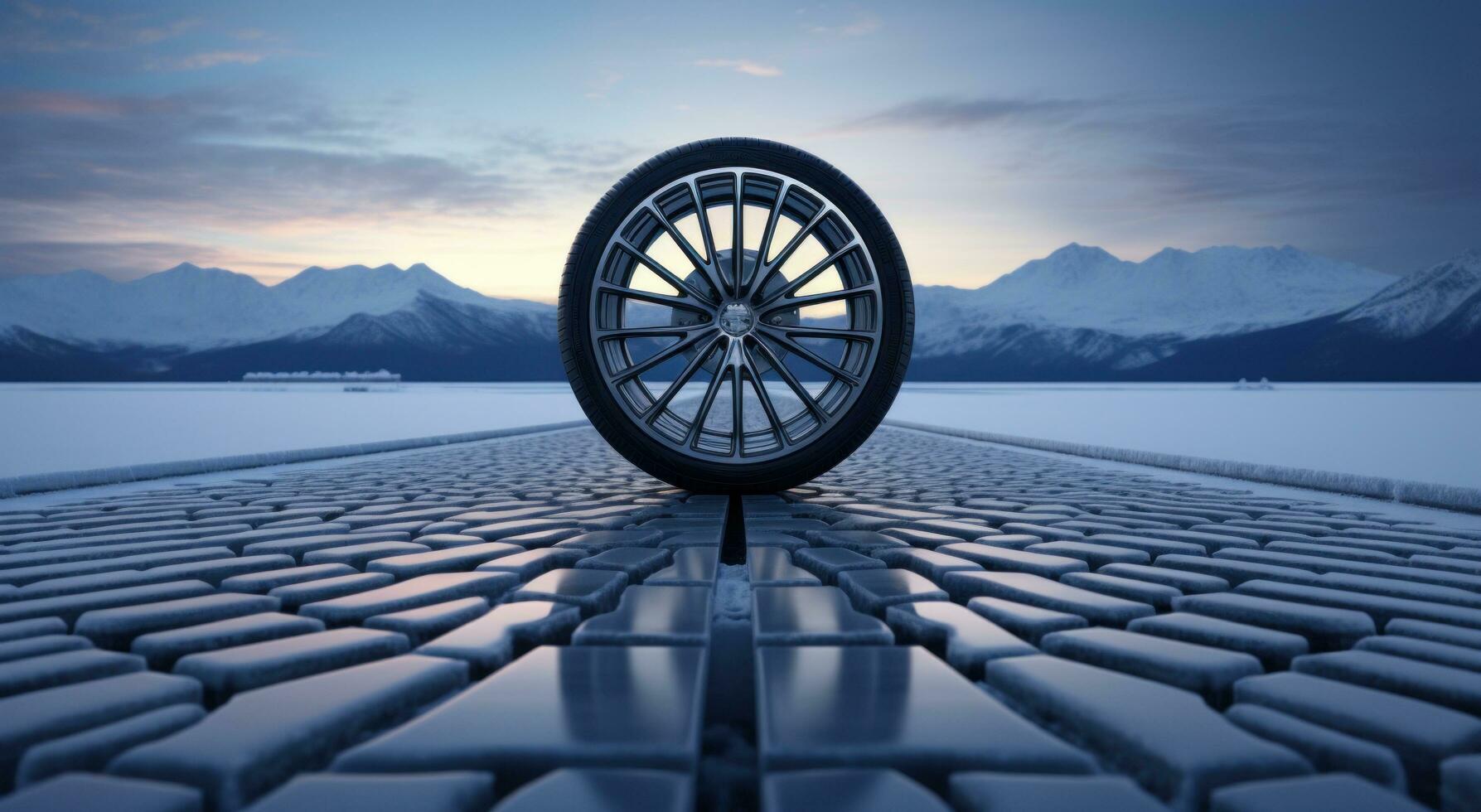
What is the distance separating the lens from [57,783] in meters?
1.09

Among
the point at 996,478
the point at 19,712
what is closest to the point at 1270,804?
the point at 19,712

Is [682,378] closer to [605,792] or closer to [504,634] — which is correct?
[504,634]

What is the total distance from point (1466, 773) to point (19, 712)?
217cm

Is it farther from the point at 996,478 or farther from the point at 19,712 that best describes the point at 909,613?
the point at 996,478

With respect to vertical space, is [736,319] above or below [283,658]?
above

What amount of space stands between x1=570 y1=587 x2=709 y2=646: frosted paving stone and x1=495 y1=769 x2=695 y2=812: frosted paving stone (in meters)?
0.55

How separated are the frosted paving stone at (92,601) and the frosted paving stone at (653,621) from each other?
1.08 meters

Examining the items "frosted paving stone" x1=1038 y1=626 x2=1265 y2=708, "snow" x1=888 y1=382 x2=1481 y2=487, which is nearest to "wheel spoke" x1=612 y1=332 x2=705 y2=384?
"frosted paving stone" x1=1038 y1=626 x2=1265 y2=708

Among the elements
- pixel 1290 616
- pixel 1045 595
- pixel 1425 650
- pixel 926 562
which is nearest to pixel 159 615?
pixel 926 562

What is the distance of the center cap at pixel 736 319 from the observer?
3.71 metres

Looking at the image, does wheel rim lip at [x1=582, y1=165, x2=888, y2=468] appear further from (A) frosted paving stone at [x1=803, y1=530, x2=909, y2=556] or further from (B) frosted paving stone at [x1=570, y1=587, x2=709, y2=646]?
(B) frosted paving stone at [x1=570, y1=587, x2=709, y2=646]

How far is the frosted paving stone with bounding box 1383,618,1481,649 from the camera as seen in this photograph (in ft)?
5.62

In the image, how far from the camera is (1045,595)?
6.56 ft

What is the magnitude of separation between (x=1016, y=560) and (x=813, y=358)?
1.59 m
